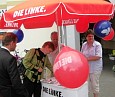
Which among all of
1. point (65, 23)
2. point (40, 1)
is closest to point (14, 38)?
point (40, 1)

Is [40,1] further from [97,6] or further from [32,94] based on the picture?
[32,94]

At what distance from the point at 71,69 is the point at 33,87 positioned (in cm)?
190

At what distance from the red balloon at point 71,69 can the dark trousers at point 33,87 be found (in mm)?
1602

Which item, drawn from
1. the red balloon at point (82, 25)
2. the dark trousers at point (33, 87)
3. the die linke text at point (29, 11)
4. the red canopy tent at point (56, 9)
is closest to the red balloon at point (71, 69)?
the red canopy tent at point (56, 9)

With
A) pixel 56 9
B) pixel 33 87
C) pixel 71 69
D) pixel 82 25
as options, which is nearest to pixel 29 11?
pixel 56 9

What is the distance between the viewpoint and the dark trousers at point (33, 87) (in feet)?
18.1

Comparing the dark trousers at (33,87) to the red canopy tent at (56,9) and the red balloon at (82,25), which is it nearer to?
the red canopy tent at (56,9)

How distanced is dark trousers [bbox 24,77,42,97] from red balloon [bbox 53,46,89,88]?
1.60 metres

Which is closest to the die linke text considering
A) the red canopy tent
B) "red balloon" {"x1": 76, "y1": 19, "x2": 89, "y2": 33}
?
the red canopy tent

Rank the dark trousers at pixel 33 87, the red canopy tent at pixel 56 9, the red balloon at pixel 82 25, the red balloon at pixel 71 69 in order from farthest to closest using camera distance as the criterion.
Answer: the red balloon at pixel 82 25 < the dark trousers at pixel 33 87 < the red canopy tent at pixel 56 9 < the red balloon at pixel 71 69

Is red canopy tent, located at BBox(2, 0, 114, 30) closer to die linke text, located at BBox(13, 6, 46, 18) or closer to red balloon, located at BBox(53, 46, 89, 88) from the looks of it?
die linke text, located at BBox(13, 6, 46, 18)

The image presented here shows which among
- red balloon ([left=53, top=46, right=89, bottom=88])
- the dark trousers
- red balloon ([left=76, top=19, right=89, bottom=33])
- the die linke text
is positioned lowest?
the dark trousers

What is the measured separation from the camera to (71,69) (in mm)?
3881

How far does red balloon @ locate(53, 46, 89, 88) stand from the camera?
3.89 m
